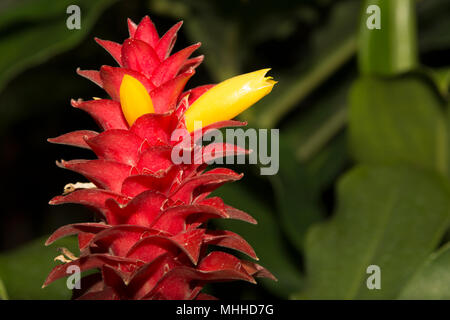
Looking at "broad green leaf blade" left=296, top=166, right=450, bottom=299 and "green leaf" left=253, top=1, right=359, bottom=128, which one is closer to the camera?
"broad green leaf blade" left=296, top=166, right=450, bottom=299

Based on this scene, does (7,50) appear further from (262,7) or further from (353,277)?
(353,277)

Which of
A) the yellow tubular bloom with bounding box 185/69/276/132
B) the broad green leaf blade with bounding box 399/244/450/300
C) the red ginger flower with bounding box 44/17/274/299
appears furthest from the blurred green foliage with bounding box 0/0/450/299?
the yellow tubular bloom with bounding box 185/69/276/132

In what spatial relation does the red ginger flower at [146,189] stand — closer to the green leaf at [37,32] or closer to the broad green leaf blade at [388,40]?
the green leaf at [37,32]

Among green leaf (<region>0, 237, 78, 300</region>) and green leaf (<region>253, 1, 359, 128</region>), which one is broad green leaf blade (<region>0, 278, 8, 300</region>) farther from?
green leaf (<region>253, 1, 359, 128</region>)

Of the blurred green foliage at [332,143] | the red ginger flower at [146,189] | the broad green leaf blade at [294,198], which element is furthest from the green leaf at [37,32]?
the red ginger flower at [146,189]

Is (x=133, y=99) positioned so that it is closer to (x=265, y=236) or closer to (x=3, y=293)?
(x=3, y=293)

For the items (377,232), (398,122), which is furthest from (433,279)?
(398,122)
